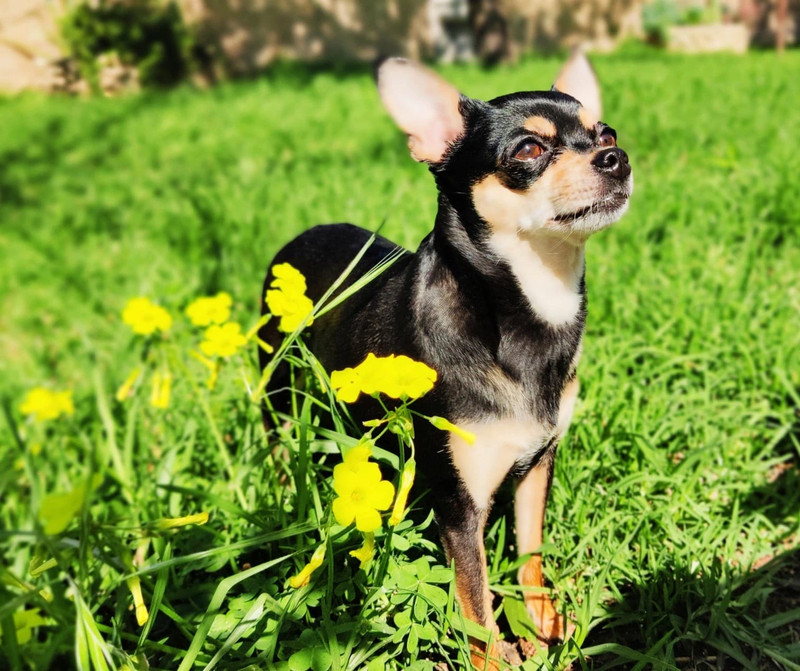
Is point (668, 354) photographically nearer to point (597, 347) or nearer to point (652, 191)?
point (597, 347)

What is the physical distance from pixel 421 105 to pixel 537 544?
1338 millimetres

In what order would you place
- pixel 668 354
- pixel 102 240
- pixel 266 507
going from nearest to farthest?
pixel 266 507 → pixel 668 354 → pixel 102 240

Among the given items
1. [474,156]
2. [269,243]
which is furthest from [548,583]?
[269,243]

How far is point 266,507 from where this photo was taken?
2146mm

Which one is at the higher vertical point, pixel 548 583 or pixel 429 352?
pixel 429 352

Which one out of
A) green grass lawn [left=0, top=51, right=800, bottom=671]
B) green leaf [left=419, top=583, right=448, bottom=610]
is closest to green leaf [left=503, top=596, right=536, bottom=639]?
green grass lawn [left=0, top=51, right=800, bottom=671]

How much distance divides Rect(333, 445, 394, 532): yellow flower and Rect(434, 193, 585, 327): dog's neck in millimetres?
715

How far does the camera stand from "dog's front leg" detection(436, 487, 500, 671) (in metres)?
1.83

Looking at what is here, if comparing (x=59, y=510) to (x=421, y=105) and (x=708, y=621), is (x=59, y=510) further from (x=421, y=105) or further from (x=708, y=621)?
(x=708, y=621)

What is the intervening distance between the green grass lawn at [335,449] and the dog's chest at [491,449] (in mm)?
228

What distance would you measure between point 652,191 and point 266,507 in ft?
11.0

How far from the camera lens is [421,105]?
1.99 meters

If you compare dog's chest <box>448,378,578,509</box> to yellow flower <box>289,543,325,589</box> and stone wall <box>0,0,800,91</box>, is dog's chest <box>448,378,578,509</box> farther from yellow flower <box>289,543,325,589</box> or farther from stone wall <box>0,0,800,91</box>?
stone wall <box>0,0,800,91</box>

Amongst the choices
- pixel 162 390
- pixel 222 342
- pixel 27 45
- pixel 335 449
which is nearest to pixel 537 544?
pixel 335 449
